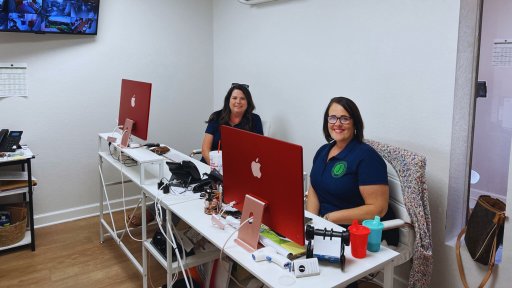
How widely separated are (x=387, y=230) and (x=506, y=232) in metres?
0.53

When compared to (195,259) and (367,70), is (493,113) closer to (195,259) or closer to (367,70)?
(367,70)

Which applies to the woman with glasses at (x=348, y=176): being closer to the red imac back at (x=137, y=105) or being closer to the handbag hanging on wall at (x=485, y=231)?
the handbag hanging on wall at (x=485, y=231)

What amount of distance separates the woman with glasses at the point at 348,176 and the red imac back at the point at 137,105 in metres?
1.07

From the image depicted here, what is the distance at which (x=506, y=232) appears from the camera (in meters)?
2.02

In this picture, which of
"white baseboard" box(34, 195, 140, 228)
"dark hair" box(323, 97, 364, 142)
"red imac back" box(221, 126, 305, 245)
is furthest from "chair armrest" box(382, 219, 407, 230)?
"white baseboard" box(34, 195, 140, 228)

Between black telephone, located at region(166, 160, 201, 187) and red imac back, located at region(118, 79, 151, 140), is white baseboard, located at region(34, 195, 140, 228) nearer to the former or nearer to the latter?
red imac back, located at region(118, 79, 151, 140)

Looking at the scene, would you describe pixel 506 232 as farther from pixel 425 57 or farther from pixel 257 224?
pixel 257 224

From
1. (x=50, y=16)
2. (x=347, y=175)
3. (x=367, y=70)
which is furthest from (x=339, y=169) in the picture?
(x=50, y=16)

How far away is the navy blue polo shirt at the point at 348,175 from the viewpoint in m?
2.10

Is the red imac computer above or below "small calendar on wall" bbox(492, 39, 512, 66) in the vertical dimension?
below

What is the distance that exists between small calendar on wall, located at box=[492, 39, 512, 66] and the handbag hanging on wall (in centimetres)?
148

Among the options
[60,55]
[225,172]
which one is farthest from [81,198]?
[225,172]

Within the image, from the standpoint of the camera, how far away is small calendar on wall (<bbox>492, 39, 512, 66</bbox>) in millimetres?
3170

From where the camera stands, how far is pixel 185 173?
240 centimetres
